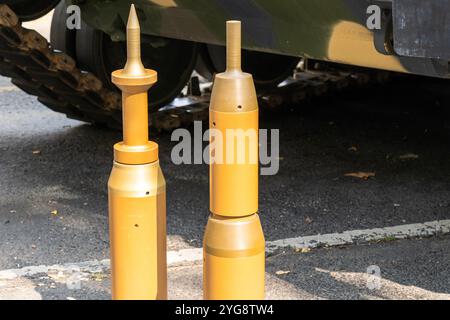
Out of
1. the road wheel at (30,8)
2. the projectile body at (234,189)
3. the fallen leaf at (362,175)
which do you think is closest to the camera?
the projectile body at (234,189)

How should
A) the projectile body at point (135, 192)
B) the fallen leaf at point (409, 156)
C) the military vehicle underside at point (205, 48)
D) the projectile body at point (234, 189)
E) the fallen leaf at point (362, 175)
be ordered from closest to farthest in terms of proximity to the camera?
the projectile body at point (234, 189) < the projectile body at point (135, 192) < the military vehicle underside at point (205, 48) < the fallen leaf at point (362, 175) < the fallen leaf at point (409, 156)

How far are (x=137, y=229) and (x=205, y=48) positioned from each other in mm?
4887

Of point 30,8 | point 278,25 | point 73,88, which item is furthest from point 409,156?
A: point 30,8

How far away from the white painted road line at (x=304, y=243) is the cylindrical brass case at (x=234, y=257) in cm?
155

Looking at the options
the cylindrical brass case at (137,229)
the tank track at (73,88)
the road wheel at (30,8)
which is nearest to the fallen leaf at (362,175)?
the tank track at (73,88)

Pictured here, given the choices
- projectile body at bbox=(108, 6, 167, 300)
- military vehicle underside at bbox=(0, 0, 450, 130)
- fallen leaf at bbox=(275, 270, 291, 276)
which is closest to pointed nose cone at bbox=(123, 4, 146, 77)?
projectile body at bbox=(108, 6, 167, 300)

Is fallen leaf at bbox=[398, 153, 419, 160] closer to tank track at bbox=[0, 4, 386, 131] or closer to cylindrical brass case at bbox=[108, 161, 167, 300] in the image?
tank track at bbox=[0, 4, 386, 131]

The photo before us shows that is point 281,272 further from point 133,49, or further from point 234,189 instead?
point 133,49

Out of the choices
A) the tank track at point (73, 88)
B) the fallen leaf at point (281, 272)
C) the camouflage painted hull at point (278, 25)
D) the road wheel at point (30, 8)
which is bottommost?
the fallen leaf at point (281, 272)

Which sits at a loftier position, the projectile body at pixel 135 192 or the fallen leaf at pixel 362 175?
the projectile body at pixel 135 192

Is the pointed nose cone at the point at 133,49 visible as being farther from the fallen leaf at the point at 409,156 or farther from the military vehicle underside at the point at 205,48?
the fallen leaf at the point at 409,156

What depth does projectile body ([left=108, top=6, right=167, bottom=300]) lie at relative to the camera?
3.63 m

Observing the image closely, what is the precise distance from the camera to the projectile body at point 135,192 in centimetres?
363

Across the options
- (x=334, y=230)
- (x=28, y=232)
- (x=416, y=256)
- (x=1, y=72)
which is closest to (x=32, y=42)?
(x=1, y=72)
